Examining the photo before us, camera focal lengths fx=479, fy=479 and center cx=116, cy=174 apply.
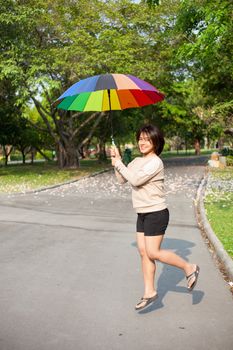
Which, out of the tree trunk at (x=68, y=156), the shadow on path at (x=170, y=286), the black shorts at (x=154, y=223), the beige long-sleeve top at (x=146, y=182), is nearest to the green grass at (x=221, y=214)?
the shadow on path at (x=170, y=286)

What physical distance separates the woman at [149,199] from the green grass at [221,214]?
2.40m

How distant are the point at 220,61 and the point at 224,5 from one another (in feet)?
44.1

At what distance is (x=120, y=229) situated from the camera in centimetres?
988

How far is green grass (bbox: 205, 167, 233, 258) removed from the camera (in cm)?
811

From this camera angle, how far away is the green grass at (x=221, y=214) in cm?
811

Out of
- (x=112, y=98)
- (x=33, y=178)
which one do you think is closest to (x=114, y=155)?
(x=112, y=98)

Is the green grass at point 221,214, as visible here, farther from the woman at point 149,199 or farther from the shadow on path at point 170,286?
the woman at point 149,199

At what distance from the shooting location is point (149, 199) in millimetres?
4762

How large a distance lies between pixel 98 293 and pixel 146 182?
1.55m

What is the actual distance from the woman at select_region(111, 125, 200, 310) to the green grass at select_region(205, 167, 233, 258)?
2398mm

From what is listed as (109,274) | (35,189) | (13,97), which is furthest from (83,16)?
(109,274)

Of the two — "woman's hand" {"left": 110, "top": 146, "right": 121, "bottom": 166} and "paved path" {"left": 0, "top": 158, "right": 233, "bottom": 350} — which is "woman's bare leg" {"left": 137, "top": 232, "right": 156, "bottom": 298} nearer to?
"paved path" {"left": 0, "top": 158, "right": 233, "bottom": 350}

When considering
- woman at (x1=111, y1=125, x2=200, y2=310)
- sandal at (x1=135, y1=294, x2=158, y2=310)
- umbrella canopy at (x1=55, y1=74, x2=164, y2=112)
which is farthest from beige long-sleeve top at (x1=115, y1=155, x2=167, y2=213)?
umbrella canopy at (x1=55, y1=74, x2=164, y2=112)

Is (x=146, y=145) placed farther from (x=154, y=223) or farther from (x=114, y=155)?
(x=154, y=223)
